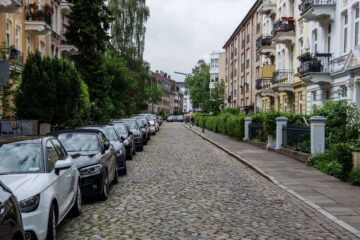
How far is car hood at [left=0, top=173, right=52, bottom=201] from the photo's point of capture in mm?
5945

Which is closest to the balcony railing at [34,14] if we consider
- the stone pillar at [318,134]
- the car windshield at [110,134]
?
the car windshield at [110,134]

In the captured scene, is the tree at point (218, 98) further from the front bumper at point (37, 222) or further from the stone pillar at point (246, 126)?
the front bumper at point (37, 222)

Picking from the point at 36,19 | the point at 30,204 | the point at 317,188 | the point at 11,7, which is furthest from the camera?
the point at 36,19

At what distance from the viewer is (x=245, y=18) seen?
60.0m

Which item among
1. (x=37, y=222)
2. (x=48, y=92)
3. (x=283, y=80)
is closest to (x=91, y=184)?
(x=37, y=222)

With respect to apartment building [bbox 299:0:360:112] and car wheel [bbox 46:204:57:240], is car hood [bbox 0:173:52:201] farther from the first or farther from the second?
apartment building [bbox 299:0:360:112]

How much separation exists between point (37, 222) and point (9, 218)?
1803 millimetres

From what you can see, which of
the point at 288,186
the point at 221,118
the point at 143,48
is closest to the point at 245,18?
the point at 143,48

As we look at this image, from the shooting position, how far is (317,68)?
27.8 m

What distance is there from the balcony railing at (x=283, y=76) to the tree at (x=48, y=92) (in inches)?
762

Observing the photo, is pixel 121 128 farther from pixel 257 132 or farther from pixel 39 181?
pixel 39 181

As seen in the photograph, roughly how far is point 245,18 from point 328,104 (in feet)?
142

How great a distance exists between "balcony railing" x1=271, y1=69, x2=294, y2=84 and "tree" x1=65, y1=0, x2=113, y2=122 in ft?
41.8

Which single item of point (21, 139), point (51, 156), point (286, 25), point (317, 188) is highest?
point (286, 25)
